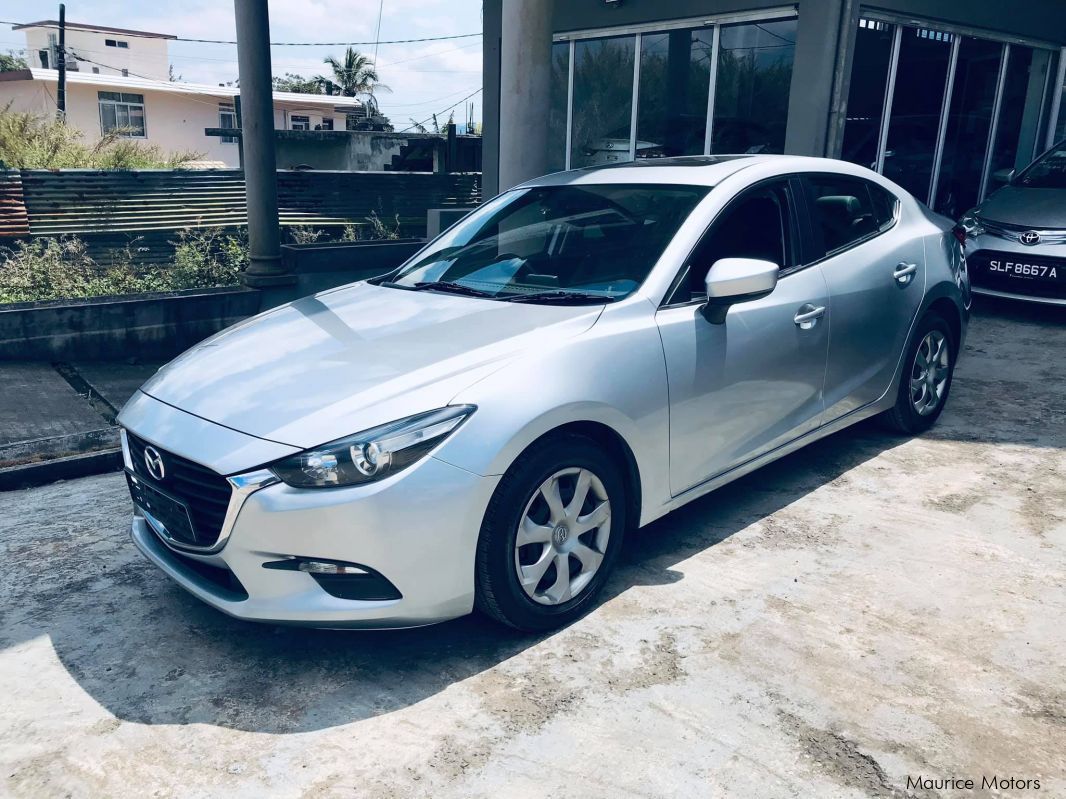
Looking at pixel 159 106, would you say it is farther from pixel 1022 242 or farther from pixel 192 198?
pixel 1022 242

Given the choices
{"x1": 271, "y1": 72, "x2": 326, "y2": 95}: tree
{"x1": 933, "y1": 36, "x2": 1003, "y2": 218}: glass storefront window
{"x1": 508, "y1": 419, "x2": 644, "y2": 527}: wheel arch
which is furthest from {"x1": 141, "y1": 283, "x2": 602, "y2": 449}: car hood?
{"x1": 271, "y1": 72, "x2": 326, "y2": 95}: tree

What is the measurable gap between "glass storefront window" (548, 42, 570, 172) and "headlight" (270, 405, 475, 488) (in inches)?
379

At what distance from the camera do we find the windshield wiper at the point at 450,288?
12.7 feet

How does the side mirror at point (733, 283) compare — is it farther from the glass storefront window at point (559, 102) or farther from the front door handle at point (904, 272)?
the glass storefront window at point (559, 102)

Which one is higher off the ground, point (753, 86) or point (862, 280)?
point (753, 86)

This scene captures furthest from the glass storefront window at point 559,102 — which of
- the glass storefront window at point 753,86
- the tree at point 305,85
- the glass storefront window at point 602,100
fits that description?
the tree at point 305,85

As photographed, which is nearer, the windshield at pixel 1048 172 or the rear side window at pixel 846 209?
the rear side window at pixel 846 209

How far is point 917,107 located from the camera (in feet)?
32.6

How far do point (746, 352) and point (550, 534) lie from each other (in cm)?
125

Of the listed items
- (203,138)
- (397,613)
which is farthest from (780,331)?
(203,138)

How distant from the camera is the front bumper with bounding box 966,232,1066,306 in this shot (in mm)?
7719

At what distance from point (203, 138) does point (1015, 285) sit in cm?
3933

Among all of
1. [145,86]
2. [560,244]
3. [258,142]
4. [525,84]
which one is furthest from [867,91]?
[145,86]

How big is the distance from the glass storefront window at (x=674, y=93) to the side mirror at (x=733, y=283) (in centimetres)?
685
